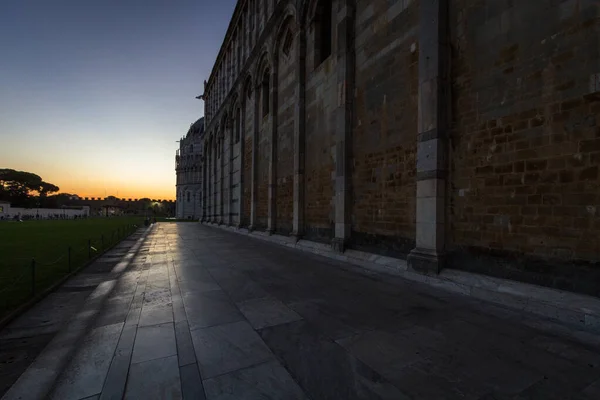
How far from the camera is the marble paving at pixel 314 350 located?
2572mm

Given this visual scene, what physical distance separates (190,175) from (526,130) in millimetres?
78489

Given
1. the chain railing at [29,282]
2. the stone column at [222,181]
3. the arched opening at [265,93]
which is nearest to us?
the chain railing at [29,282]

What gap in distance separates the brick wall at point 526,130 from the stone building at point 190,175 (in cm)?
7370

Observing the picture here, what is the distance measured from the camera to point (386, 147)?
8.23 metres

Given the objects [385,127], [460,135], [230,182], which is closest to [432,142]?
[460,135]

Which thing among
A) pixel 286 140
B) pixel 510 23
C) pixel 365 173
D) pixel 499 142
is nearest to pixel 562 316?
pixel 499 142

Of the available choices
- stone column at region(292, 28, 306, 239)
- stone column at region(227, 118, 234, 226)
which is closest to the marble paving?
stone column at region(292, 28, 306, 239)

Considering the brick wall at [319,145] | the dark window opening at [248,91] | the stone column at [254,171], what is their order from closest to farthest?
1. the brick wall at [319,145]
2. the stone column at [254,171]
3. the dark window opening at [248,91]

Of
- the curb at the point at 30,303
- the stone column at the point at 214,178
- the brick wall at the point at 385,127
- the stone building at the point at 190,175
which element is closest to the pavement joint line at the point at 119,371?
the curb at the point at 30,303

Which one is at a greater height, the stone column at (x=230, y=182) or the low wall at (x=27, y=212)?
the stone column at (x=230, y=182)

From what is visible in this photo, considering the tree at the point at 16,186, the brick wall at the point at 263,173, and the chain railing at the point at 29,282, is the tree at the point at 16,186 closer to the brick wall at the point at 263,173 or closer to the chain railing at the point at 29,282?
the brick wall at the point at 263,173

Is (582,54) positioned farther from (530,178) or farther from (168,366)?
(168,366)

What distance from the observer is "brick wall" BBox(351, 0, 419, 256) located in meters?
7.46

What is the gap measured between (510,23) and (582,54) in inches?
57.9
